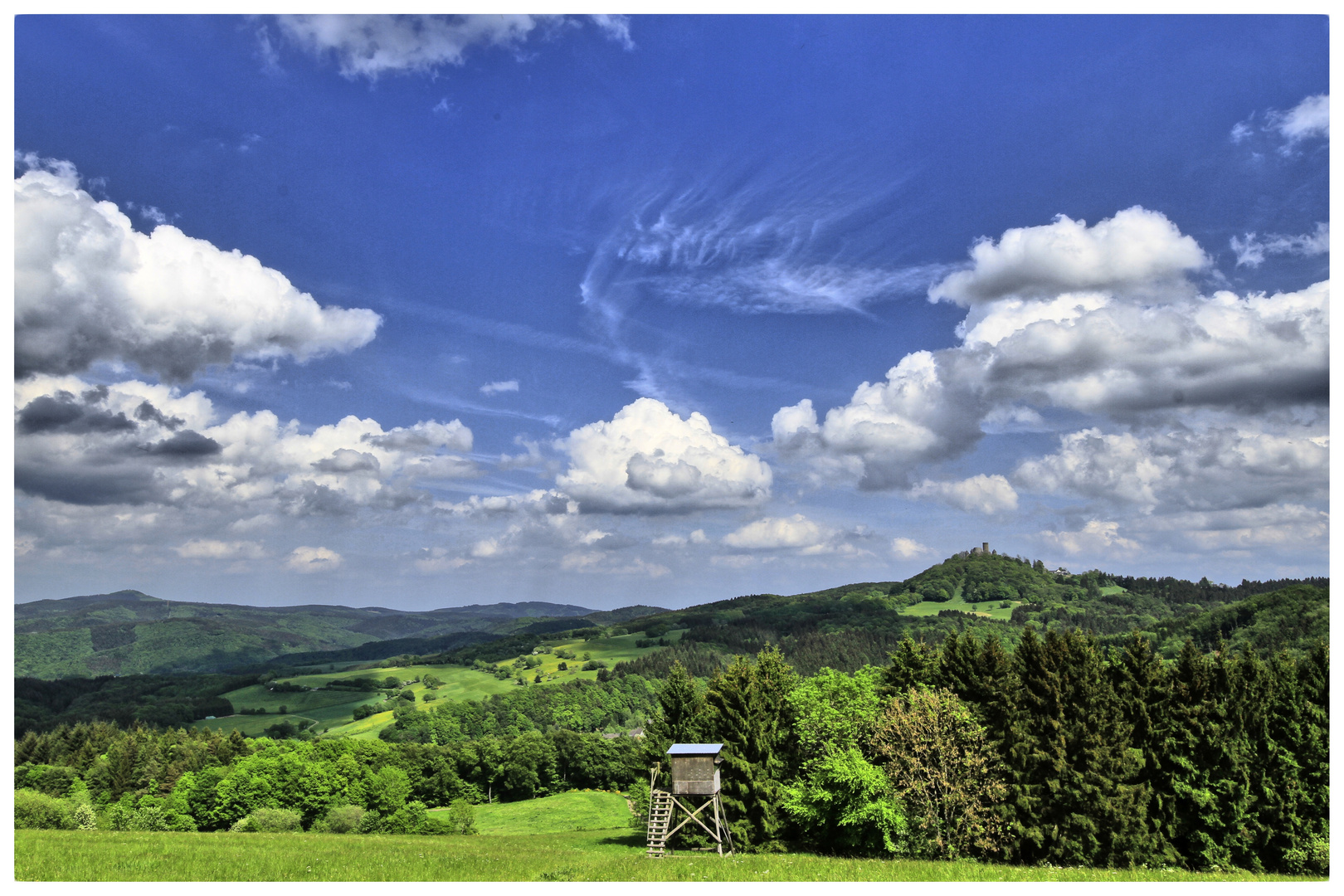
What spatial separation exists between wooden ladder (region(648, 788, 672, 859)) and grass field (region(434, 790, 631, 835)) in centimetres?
4477

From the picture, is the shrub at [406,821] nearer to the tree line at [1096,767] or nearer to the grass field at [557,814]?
the grass field at [557,814]

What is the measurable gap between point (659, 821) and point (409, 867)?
21.9 m

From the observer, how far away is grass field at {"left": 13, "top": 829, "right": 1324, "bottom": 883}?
21.8m

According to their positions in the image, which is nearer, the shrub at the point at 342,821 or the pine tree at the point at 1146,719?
the pine tree at the point at 1146,719

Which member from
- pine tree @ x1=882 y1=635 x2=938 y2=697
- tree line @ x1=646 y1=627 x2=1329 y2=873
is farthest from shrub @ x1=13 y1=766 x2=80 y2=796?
pine tree @ x1=882 y1=635 x2=938 y2=697

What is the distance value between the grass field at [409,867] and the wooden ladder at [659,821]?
1215 cm

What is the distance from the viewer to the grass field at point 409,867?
21.8 metres

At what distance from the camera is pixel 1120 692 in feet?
135

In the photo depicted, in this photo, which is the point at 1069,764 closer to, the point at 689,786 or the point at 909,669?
the point at 909,669

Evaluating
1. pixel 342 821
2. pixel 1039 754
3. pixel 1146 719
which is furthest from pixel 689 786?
pixel 342 821

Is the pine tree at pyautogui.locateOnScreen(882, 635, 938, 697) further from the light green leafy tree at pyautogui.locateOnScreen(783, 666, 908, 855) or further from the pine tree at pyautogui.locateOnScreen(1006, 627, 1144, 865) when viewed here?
the pine tree at pyautogui.locateOnScreen(1006, 627, 1144, 865)

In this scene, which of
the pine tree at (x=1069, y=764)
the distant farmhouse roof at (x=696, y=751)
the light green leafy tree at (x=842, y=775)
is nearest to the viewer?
the light green leafy tree at (x=842, y=775)

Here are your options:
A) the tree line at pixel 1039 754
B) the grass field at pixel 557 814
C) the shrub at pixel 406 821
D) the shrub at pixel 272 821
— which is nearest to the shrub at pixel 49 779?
the shrub at pixel 272 821
